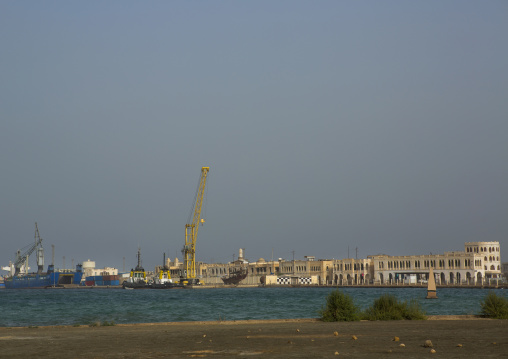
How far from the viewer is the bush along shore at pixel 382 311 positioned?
27.5 metres

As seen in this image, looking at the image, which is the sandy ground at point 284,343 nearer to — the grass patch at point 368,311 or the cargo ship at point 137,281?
the grass patch at point 368,311

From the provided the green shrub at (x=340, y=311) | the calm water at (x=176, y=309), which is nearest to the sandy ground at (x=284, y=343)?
the green shrub at (x=340, y=311)

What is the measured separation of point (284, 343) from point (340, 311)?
33.6 ft

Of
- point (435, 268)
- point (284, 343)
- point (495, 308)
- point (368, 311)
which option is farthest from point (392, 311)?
point (435, 268)

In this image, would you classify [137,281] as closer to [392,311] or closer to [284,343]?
[392,311]

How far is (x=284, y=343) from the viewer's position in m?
17.9

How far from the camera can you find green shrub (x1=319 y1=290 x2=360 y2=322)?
90.0ft

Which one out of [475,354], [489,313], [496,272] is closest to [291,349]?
[475,354]

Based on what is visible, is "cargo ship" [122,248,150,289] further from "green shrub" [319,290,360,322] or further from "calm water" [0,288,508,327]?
"green shrub" [319,290,360,322]

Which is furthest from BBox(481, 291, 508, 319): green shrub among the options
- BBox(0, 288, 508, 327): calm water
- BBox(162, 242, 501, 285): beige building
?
BBox(162, 242, 501, 285): beige building

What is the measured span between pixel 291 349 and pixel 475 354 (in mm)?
4293

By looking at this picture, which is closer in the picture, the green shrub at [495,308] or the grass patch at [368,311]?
the grass patch at [368,311]

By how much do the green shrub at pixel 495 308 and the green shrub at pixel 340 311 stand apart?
18.1ft

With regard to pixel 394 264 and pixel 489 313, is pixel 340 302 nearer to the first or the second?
pixel 489 313
